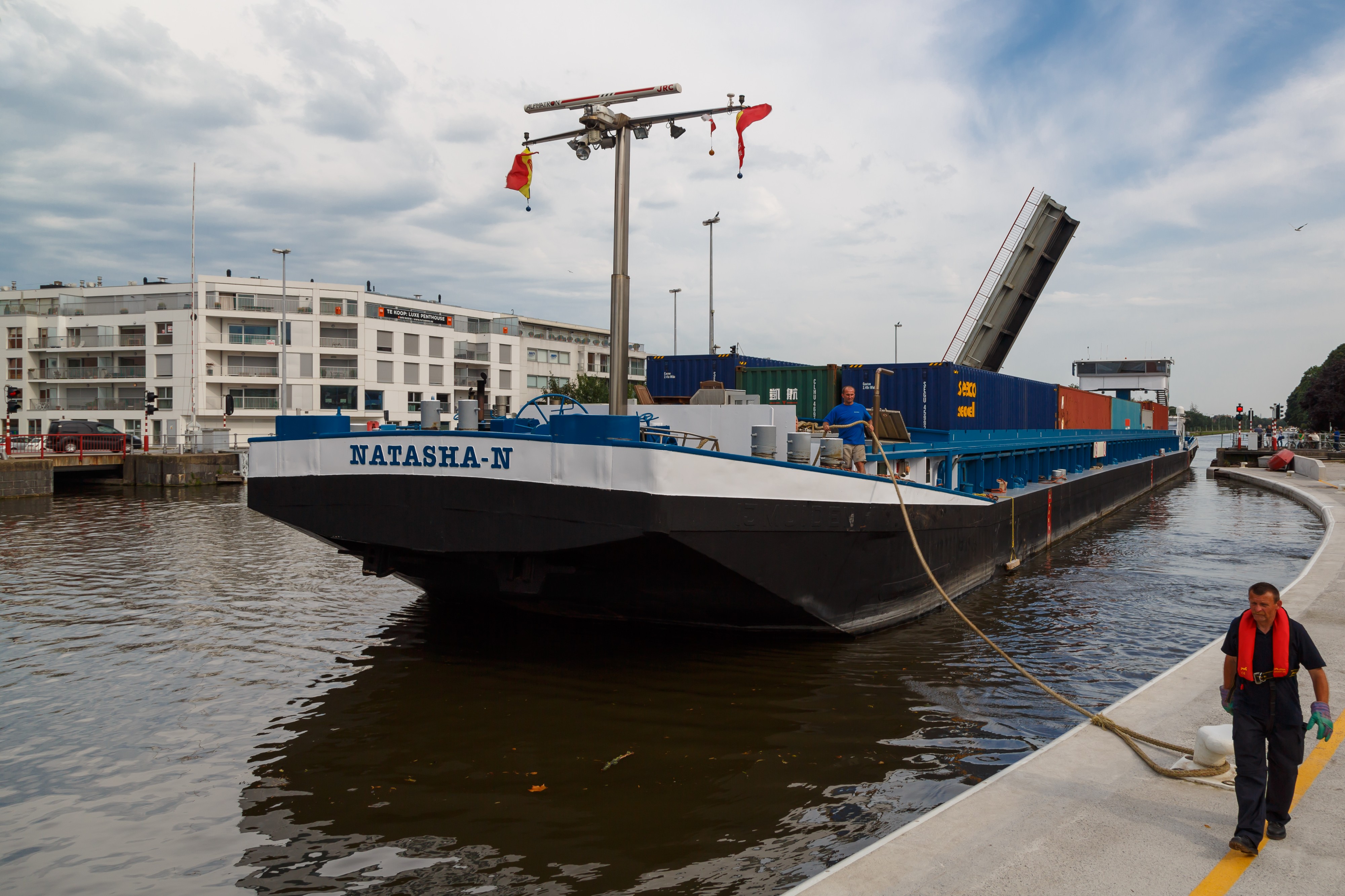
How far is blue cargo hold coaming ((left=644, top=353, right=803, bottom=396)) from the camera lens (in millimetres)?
17016

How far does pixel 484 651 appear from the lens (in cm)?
986

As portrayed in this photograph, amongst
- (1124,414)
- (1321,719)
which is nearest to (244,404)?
(1124,414)

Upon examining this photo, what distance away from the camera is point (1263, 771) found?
436 cm

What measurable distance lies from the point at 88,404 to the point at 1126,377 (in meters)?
71.9

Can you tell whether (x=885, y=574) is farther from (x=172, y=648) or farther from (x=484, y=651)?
(x=172, y=648)

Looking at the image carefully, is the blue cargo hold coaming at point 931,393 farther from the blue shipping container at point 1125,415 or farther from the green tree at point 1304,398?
the green tree at point 1304,398

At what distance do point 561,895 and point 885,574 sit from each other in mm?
6476

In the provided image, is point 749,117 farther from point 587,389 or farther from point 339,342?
point 587,389

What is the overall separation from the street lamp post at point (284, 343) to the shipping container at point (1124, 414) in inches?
1733

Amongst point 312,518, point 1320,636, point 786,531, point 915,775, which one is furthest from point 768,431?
point 1320,636

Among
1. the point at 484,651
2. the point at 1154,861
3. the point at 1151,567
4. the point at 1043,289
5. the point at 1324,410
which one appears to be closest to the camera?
the point at 1154,861

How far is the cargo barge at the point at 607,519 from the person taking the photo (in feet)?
25.3

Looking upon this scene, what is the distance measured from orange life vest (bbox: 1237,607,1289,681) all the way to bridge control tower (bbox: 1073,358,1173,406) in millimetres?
50156

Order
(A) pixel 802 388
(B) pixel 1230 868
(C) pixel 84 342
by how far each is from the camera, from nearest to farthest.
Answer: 1. (B) pixel 1230 868
2. (A) pixel 802 388
3. (C) pixel 84 342
